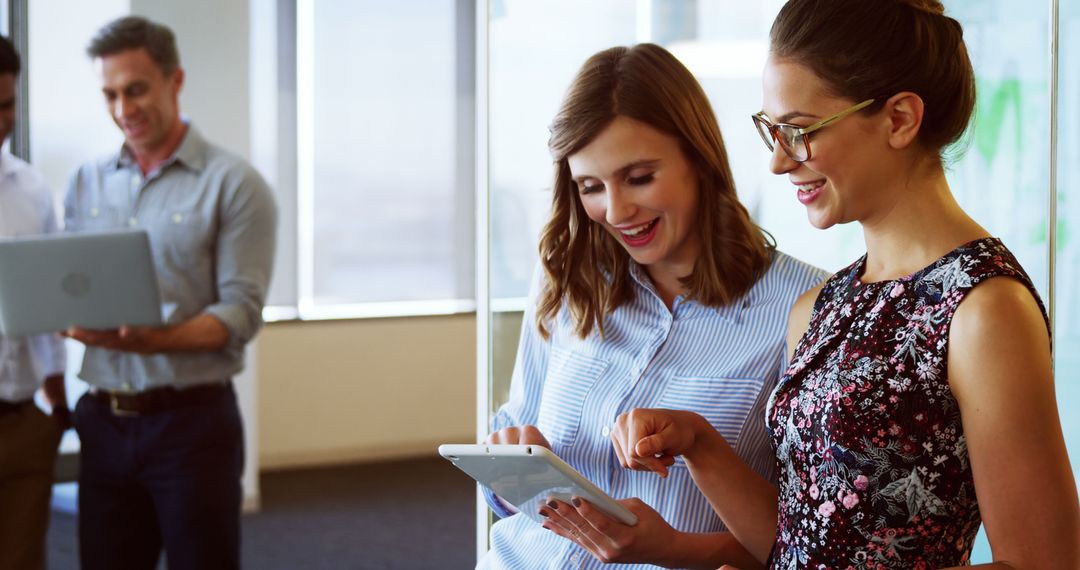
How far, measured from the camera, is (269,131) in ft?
20.4

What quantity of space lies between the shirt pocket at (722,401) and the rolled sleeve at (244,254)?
1.63m

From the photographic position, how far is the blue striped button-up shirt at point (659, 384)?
1.61 meters

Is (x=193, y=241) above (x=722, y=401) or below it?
above

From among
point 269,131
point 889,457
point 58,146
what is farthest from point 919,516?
point 269,131

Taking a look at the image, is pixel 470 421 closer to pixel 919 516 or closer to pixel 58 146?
pixel 58 146

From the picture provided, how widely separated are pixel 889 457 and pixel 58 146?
473 centimetres

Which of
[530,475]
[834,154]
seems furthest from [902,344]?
[530,475]

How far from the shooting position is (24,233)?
3.06 meters

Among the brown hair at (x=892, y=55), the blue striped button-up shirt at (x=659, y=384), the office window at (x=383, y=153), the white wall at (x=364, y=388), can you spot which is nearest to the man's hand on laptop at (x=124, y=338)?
the blue striped button-up shirt at (x=659, y=384)

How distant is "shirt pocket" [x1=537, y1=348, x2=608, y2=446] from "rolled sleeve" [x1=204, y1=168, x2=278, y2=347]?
53.6 inches

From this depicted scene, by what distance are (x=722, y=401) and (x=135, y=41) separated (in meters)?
2.14

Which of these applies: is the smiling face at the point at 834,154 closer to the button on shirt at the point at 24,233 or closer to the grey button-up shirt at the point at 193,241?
the grey button-up shirt at the point at 193,241

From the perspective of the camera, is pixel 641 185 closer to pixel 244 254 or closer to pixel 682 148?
pixel 682 148

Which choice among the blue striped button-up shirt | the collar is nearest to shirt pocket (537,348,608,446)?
the blue striped button-up shirt
